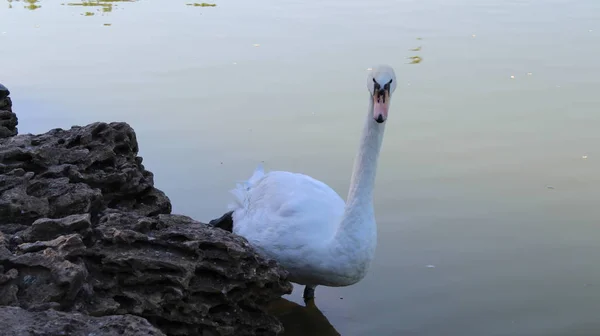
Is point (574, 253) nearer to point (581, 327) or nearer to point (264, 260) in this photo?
point (581, 327)

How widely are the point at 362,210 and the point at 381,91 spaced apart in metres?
0.72

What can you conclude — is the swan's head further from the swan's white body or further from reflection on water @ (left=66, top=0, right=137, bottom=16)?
reflection on water @ (left=66, top=0, right=137, bottom=16)

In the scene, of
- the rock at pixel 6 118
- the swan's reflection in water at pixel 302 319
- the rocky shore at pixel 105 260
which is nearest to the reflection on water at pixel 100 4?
the rock at pixel 6 118

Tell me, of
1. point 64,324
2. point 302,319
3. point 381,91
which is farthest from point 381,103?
point 64,324

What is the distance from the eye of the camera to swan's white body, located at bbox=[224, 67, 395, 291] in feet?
15.0

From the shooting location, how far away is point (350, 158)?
23.5 feet

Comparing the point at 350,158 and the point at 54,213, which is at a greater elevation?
the point at 54,213

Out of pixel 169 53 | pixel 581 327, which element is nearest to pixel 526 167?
pixel 581 327

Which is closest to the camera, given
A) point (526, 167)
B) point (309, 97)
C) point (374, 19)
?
point (526, 167)

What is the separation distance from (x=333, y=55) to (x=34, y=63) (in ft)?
12.7

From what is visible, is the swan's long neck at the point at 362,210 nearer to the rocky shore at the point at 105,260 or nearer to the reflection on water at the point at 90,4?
the rocky shore at the point at 105,260

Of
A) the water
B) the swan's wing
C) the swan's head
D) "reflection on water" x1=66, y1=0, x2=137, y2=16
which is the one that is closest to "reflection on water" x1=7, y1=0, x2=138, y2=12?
"reflection on water" x1=66, y1=0, x2=137, y2=16

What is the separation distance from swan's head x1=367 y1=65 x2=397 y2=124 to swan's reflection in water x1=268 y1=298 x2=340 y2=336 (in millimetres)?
1416

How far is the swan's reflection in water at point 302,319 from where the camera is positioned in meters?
5.03
